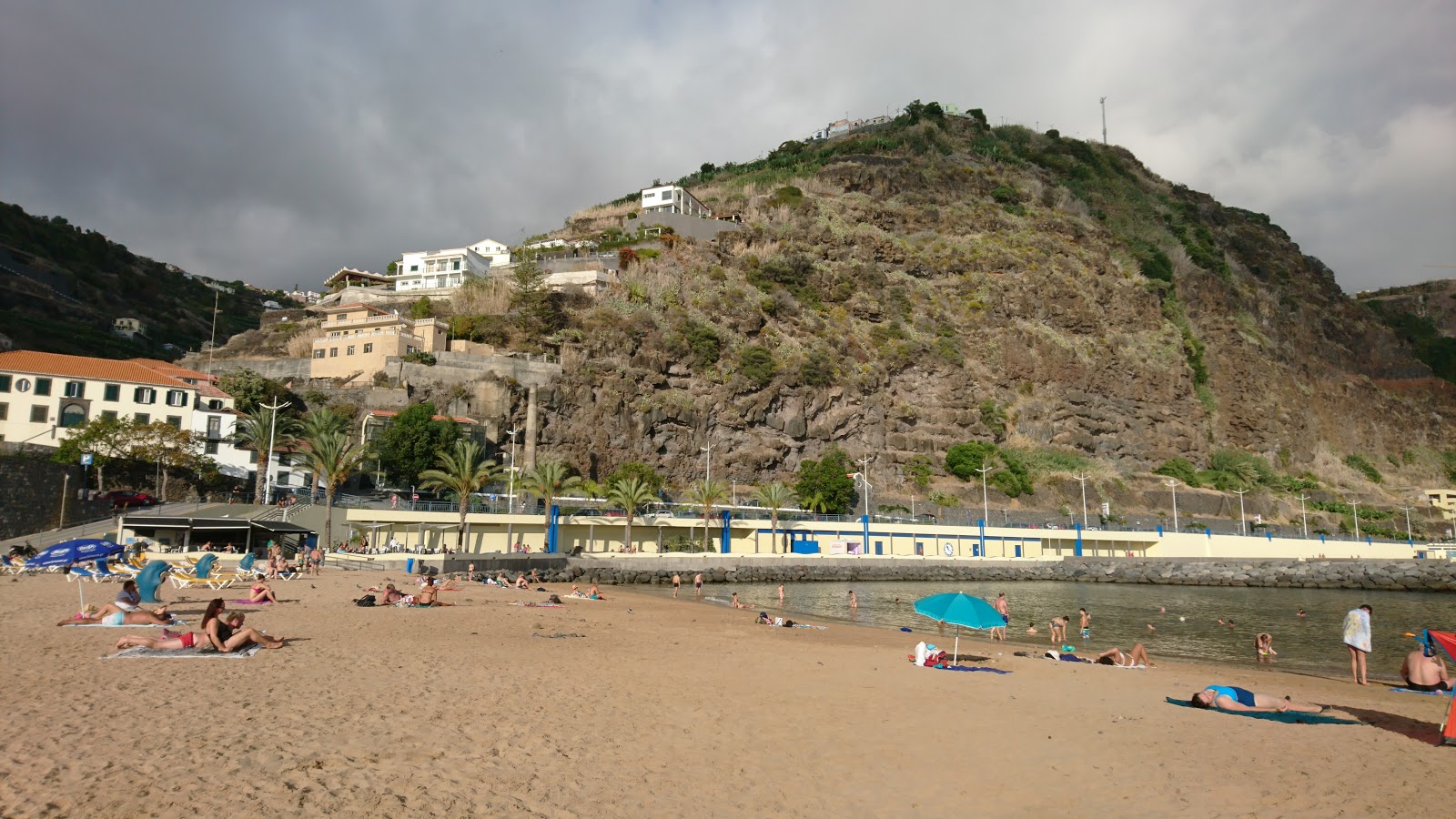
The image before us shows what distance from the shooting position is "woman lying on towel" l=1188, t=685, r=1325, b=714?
12.6 m

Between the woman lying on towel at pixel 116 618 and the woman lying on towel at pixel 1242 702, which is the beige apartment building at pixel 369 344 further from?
the woman lying on towel at pixel 1242 702

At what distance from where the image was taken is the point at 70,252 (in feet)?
387

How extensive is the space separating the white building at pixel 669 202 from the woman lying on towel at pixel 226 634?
9725 centimetres

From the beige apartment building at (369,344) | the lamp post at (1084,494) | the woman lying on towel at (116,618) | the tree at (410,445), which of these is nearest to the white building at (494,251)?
the beige apartment building at (369,344)

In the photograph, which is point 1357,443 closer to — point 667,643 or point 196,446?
point 667,643

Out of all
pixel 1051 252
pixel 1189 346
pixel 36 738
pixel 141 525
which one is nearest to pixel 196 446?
pixel 141 525

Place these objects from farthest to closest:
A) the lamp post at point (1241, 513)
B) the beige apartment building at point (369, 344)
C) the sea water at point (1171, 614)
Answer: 1. the lamp post at point (1241, 513)
2. the beige apartment building at point (369, 344)
3. the sea water at point (1171, 614)

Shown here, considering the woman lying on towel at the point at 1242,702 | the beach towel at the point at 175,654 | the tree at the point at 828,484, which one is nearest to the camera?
the beach towel at the point at 175,654

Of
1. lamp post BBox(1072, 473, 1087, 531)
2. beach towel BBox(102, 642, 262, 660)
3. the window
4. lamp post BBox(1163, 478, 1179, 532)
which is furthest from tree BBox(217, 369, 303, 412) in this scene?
lamp post BBox(1163, 478, 1179, 532)

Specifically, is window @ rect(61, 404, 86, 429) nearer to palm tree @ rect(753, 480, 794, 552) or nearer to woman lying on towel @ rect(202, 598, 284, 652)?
palm tree @ rect(753, 480, 794, 552)

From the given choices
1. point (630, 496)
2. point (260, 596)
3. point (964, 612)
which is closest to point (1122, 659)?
point (964, 612)

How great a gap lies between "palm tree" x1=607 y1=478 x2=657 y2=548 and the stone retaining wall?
4251 millimetres

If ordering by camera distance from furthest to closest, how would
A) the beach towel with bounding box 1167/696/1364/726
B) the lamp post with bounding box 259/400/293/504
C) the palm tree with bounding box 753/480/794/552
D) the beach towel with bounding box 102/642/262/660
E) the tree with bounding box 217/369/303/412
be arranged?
the palm tree with bounding box 753/480/794/552 → the tree with bounding box 217/369/303/412 → the lamp post with bounding box 259/400/293/504 → the beach towel with bounding box 102/642/262/660 → the beach towel with bounding box 1167/696/1364/726

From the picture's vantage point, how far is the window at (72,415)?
47.0 metres
